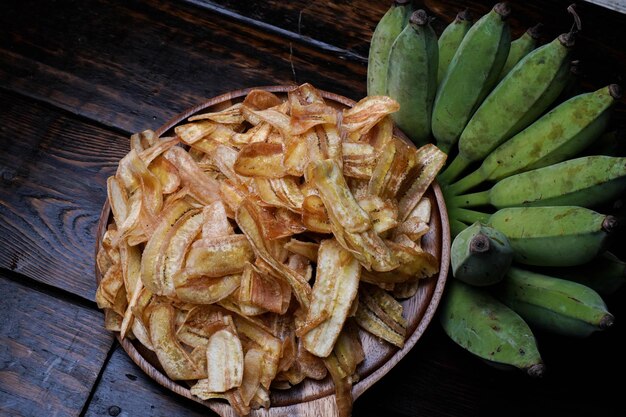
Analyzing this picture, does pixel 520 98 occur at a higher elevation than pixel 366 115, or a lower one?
higher

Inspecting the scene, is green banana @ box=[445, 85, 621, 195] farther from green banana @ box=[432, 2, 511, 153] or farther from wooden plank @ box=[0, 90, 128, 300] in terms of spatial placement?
wooden plank @ box=[0, 90, 128, 300]

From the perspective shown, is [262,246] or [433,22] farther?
[433,22]

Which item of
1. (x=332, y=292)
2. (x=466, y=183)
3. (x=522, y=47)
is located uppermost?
(x=522, y=47)

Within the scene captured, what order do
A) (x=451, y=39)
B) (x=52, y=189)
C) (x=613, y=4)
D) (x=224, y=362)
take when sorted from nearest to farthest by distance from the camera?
(x=224, y=362) → (x=451, y=39) → (x=52, y=189) → (x=613, y=4)

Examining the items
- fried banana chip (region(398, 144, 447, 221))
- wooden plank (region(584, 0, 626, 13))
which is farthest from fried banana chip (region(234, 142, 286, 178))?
wooden plank (region(584, 0, 626, 13))

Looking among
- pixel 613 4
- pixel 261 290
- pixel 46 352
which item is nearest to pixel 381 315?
pixel 261 290

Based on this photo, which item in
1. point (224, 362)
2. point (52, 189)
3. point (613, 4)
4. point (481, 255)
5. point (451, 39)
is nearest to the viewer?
point (481, 255)

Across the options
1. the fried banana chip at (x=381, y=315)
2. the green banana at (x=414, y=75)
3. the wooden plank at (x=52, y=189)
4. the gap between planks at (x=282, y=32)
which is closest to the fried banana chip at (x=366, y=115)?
the green banana at (x=414, y=75)

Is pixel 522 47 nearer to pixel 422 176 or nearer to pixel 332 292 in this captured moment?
pixel 422 176
